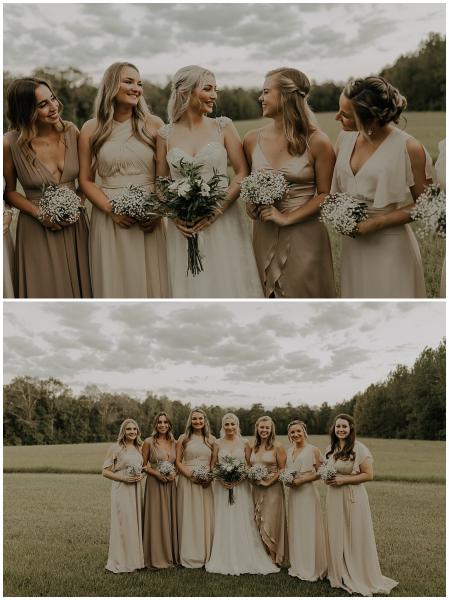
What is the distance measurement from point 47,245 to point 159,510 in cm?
350

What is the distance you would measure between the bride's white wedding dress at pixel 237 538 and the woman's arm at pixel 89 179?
3.14 meters

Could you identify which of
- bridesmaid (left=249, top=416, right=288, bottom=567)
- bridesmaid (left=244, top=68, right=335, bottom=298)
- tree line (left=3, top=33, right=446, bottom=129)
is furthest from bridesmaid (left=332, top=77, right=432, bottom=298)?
bridesmaid (left=249, top=416, right=288, bottom=567)

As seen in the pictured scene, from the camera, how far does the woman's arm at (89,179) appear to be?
855 centimetres

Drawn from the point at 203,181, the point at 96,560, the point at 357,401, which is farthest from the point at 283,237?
the point at 96,560

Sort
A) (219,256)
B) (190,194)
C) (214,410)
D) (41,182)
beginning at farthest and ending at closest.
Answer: (214,410) < (219,256) < (41,182) < (190,194)

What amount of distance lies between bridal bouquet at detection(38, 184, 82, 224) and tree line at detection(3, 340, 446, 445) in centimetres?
244

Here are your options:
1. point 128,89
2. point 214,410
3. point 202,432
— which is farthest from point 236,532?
point 128,89

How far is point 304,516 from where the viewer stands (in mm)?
8758

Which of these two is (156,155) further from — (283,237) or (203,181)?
(283,237)

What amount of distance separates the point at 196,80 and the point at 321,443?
455 centimetres

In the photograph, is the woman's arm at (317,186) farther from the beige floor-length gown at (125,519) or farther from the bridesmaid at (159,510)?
the beige floor-length gown at (125,519)

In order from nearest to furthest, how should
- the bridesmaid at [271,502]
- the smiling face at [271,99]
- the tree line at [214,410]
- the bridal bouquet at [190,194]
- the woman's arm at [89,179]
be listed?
the bridal bouquet at [190,194] < the smiling face at [271,99] < the woman's arm at [89,179] < the bridesmaid at [271,502] < the tree line at [214,410]

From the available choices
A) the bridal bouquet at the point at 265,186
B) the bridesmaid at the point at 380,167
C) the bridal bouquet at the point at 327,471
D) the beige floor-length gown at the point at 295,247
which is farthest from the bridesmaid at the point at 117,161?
the bridal bouquet at the point at 327,471

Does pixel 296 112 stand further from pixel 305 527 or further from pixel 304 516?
pixel 305 527
